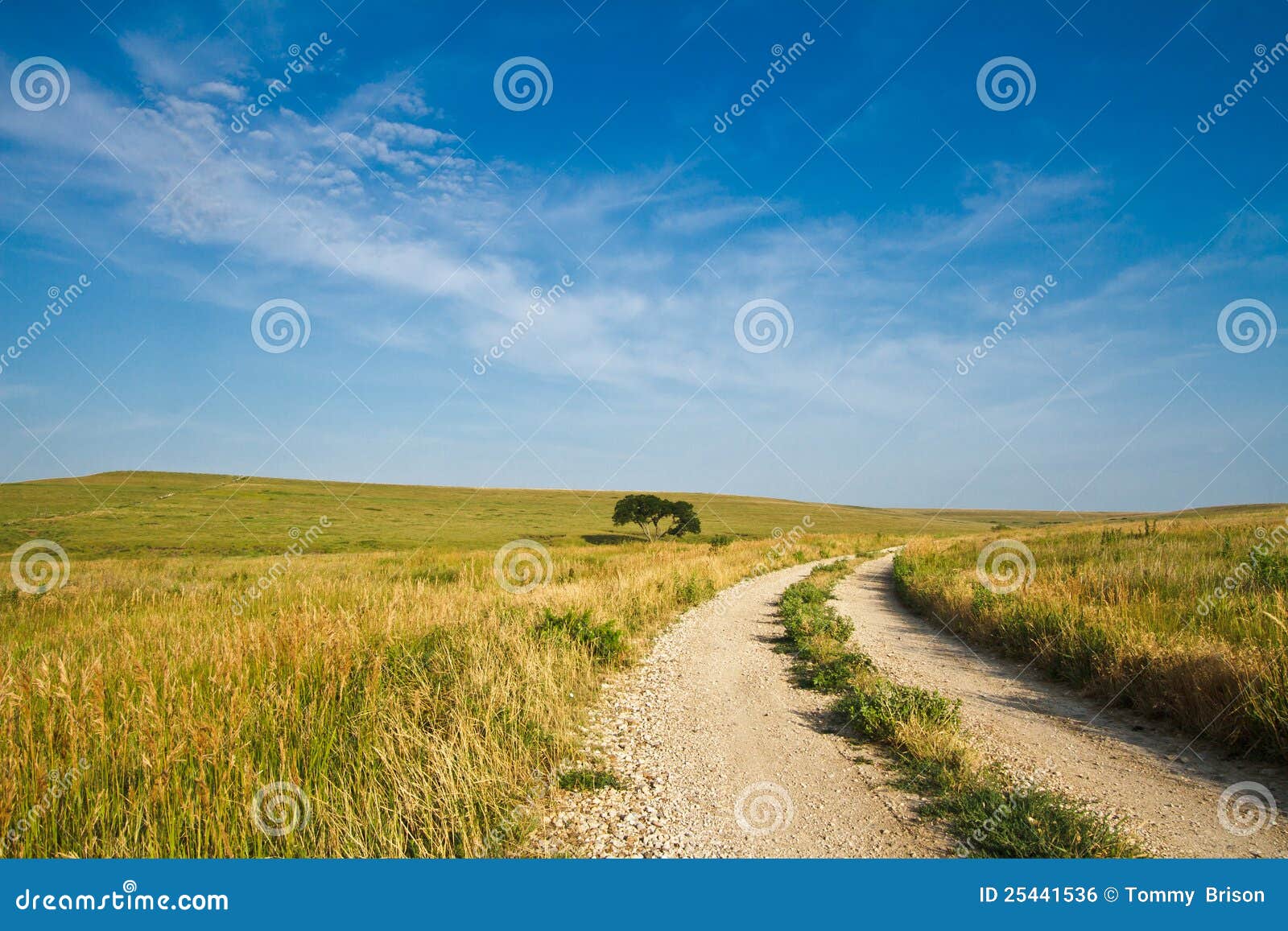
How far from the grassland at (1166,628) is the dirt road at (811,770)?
1.26ft

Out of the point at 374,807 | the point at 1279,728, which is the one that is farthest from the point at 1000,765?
the point at 374,807

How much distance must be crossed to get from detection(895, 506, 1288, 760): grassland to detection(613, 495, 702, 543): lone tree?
53.9 metres

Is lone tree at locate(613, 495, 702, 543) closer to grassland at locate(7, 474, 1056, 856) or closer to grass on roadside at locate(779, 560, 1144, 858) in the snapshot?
grassland at locate(7, 474, 1056, 856)

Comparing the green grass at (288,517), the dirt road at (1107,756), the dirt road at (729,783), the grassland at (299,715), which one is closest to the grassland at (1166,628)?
the dirt road at (1107,756)

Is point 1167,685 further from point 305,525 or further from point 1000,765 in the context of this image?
point 305,525

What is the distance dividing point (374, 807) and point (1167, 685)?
26.1 ft

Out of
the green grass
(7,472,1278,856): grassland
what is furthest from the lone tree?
(7,472,1278,856): grassland

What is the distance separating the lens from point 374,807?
156 inches

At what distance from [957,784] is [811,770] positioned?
1.14m

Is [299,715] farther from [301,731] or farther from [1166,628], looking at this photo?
[1166,628]

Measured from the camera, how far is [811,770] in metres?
5.03

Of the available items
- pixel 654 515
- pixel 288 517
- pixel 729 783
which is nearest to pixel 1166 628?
pixel 729 783

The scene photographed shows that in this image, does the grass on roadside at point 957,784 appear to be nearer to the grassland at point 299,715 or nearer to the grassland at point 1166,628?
the grassland at point 1166,628

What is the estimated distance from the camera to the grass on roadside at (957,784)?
142 inches
